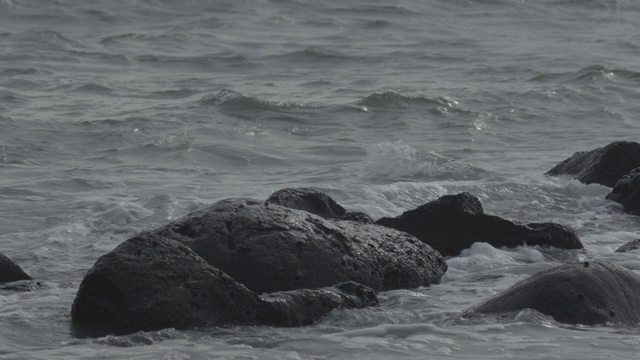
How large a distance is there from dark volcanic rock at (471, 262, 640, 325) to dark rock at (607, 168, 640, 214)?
3.90 m

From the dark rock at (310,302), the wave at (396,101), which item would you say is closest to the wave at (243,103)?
the wave at (396,101)

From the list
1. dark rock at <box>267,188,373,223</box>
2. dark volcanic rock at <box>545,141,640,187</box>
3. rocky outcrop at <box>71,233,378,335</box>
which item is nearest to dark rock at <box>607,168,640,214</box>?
dark volcanic rock at <box>545,141,640,187</box>

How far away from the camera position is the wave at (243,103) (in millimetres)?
17156

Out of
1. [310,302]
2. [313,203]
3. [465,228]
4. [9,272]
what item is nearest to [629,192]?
[465,228]

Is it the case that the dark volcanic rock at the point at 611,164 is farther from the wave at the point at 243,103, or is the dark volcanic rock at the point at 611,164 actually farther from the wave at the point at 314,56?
the wave at the point at 314,56

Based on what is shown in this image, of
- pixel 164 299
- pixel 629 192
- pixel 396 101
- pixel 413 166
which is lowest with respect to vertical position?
pixel 396 101

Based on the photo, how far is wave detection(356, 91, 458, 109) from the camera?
57.9 ft

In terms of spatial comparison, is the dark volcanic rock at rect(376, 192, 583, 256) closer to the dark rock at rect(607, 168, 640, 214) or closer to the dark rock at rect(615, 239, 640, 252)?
the dark rock at rect(615, 239, 640, 252)

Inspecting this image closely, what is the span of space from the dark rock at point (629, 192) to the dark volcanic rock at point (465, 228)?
175cm

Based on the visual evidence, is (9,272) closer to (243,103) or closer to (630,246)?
(630,246)

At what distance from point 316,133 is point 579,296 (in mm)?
9209

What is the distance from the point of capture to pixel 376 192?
1167 centimetres

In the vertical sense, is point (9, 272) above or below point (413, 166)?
above

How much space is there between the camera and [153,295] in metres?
6.71
